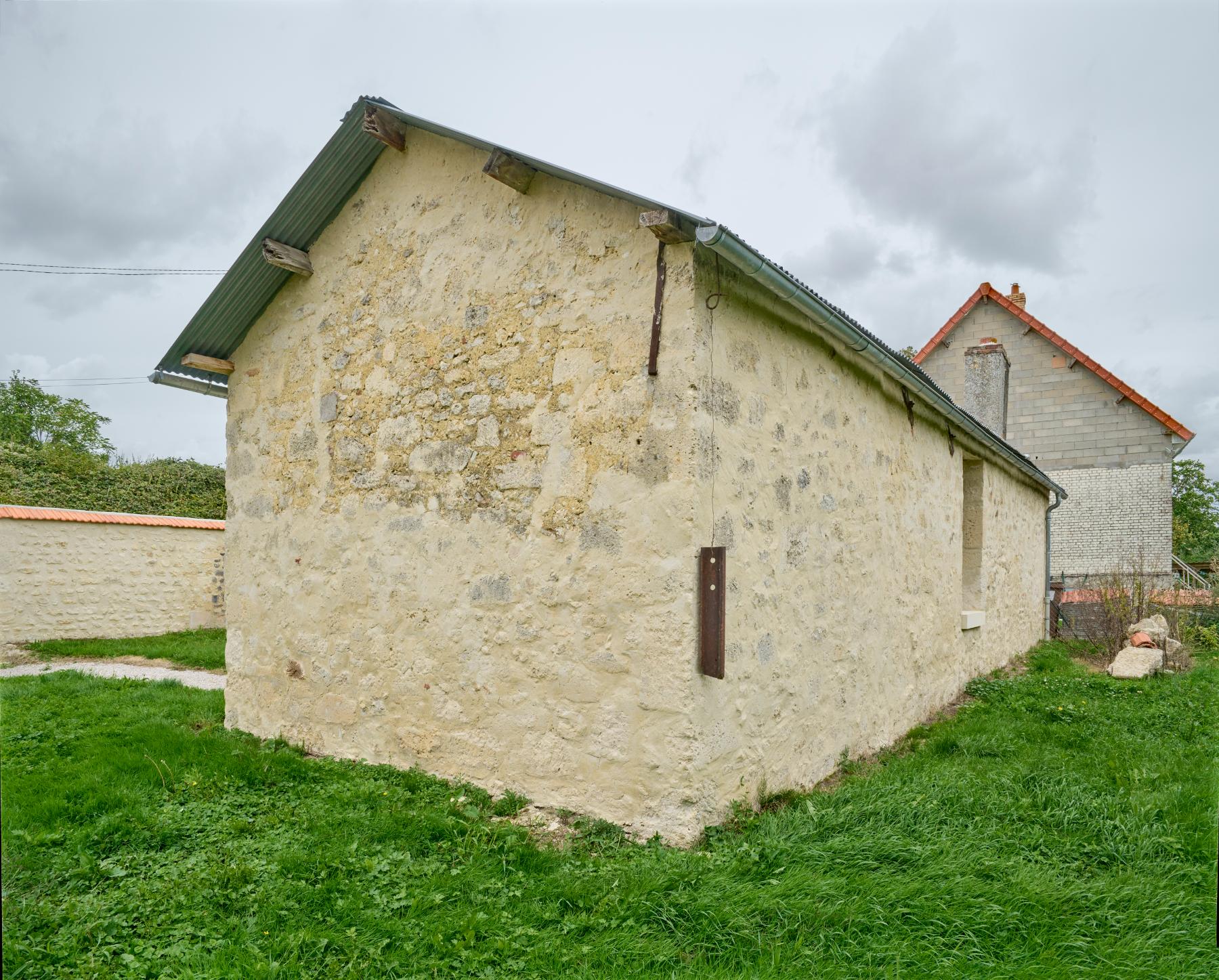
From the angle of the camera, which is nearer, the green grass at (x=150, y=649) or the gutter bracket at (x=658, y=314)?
the gutter bracket at (x=658, y=314)

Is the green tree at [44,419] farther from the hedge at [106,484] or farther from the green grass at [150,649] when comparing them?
the green grass at [150,649]

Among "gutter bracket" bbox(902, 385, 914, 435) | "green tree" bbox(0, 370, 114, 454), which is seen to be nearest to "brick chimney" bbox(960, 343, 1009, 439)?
"gutter bracket" bbox(902, 385, 914, 435)

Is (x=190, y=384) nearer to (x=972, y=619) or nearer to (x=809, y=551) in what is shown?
(x=809, y=551)

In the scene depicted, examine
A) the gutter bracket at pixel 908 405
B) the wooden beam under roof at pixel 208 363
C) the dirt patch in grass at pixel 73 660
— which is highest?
the wooden beam under roof at pixel 208 363

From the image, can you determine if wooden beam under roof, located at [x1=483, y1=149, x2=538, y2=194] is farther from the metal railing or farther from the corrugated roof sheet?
the metal railing

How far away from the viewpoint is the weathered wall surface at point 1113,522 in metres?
15.4

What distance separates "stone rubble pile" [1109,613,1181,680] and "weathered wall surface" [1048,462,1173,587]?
452 centimetres

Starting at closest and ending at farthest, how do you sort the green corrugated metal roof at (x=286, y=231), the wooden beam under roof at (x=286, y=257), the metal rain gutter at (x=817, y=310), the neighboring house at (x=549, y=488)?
the metal rain gutter at (x=817, y=310)
the neighboring house at (x=549, y=488)
the green corrugated metal roof at (x=286, y=231)
the wooden beam under roof at (x=286, y=257)

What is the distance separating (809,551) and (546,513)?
1729mm

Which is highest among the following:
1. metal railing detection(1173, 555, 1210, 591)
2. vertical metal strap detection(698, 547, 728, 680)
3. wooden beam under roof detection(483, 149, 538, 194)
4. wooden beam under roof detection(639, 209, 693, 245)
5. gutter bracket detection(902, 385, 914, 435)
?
wooden beam under roof detection(483, 149, 538, 194)

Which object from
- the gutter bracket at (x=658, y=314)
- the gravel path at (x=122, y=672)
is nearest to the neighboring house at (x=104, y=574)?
the gravel path at (x=122, y=672)

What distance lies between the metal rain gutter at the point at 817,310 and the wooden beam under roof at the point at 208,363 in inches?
167

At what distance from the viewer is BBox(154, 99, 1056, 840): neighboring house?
152 inches

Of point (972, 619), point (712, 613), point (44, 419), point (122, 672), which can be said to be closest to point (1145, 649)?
point (972, 619)
